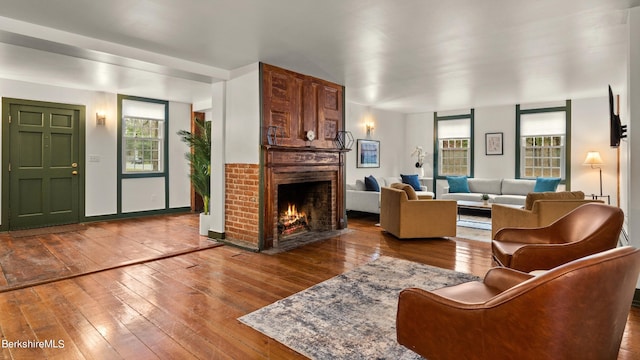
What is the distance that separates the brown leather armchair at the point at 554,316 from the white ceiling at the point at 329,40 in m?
2.42

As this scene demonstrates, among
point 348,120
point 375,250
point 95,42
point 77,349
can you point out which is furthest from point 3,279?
point 348,120

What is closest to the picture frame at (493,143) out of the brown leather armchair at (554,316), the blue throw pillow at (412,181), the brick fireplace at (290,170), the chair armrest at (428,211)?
the blue throw pillow at (412,181)

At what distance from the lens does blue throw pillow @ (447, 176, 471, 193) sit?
27.3 ft

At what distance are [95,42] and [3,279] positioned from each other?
2.58m

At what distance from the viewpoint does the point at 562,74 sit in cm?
529

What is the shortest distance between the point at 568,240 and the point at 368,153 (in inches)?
225

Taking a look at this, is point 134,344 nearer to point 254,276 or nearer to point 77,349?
point 77,349

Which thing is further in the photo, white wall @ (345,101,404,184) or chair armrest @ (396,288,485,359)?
white wall @ (345,101,404,184)

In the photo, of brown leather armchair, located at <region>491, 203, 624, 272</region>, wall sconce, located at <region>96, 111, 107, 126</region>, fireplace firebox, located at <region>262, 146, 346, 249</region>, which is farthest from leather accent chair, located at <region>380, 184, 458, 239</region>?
wall sconce, located at <region>96, 111, 107, 126</region>

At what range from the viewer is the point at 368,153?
8.51 meters

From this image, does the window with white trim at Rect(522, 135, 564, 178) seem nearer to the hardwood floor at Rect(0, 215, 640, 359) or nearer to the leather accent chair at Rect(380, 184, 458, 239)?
the leather accent chair at Rect(380, 184, 458, 239)

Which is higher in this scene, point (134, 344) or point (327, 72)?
point (327, 72)

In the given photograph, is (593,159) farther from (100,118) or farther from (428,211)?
(100,118)

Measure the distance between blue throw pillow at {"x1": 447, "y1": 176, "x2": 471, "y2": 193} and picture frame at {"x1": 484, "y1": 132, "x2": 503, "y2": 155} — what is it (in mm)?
918
